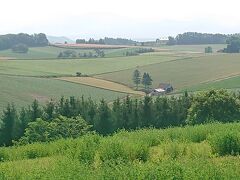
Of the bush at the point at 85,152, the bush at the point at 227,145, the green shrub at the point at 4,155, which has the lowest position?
the green shrub at the point at 4,155

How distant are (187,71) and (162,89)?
2064cm

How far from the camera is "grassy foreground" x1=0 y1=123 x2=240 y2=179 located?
10.1 metres

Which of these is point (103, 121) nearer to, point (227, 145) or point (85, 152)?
point (85, 152)

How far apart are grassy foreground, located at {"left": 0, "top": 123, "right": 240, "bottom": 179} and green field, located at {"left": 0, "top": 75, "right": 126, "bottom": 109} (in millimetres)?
73979

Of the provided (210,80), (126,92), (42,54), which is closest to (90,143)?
(126,92)

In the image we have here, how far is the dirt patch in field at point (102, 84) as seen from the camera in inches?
4252

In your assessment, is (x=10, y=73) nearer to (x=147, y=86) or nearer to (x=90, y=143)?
(x=147, y=86)

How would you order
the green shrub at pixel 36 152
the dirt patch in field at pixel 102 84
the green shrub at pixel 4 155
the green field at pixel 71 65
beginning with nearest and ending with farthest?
the green shrub at pixel 4 155, the green shrub at pixel 36 152, the dirt patch in field at pixel 102 84, the green field at pixel 71 65

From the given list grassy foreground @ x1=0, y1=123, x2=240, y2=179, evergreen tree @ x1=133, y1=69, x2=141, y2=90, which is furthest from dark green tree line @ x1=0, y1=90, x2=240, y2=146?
evergreen tree @ x1=133, y1=69, x2=141, y2=90

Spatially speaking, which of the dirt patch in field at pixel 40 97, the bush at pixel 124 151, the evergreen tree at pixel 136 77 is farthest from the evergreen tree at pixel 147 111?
the bush at pixel 124 151

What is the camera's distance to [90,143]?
14773 mm

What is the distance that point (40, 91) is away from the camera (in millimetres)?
101625

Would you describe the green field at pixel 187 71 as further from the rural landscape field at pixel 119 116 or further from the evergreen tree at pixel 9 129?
the evergreen tree at pixel 9 129

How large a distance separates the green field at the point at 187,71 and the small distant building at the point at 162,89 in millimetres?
2460
